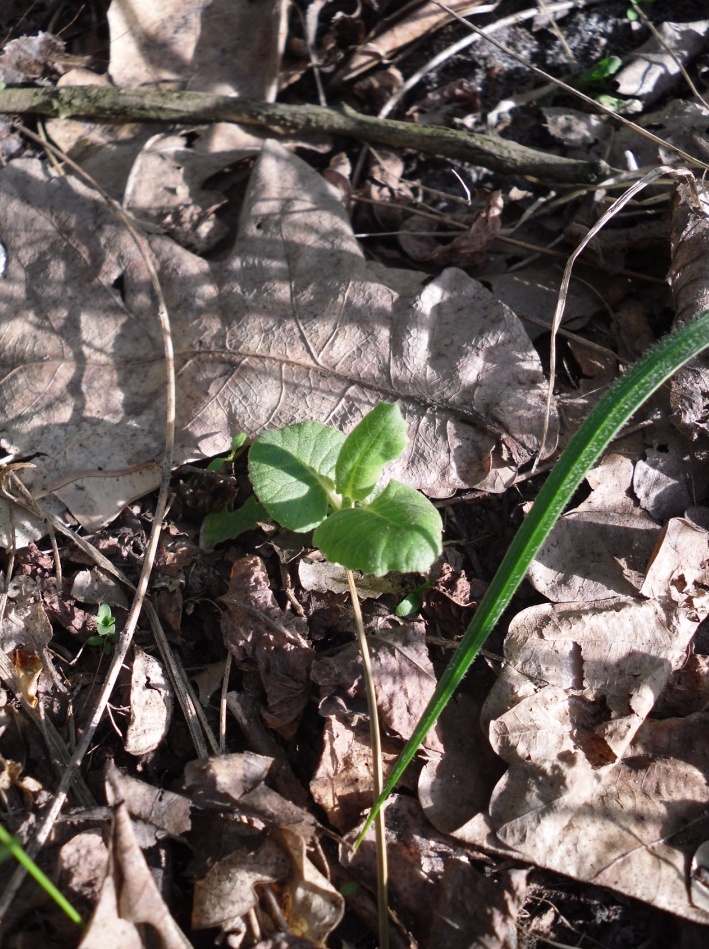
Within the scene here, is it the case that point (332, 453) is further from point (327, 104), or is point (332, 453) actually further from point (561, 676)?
point (327, 104)

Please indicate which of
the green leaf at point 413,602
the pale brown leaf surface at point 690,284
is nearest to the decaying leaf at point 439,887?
the green leaf at point 413,602

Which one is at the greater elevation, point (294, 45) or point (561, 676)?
point (294, 45)

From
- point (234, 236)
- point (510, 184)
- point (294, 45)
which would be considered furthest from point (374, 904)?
point (294, 45)

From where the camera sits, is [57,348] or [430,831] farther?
[57,348]

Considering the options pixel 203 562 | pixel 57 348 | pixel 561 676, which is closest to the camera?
pixel 561 676

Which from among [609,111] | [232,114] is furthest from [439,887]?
[232,114]

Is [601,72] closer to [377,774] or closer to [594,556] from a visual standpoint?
[594,556]
